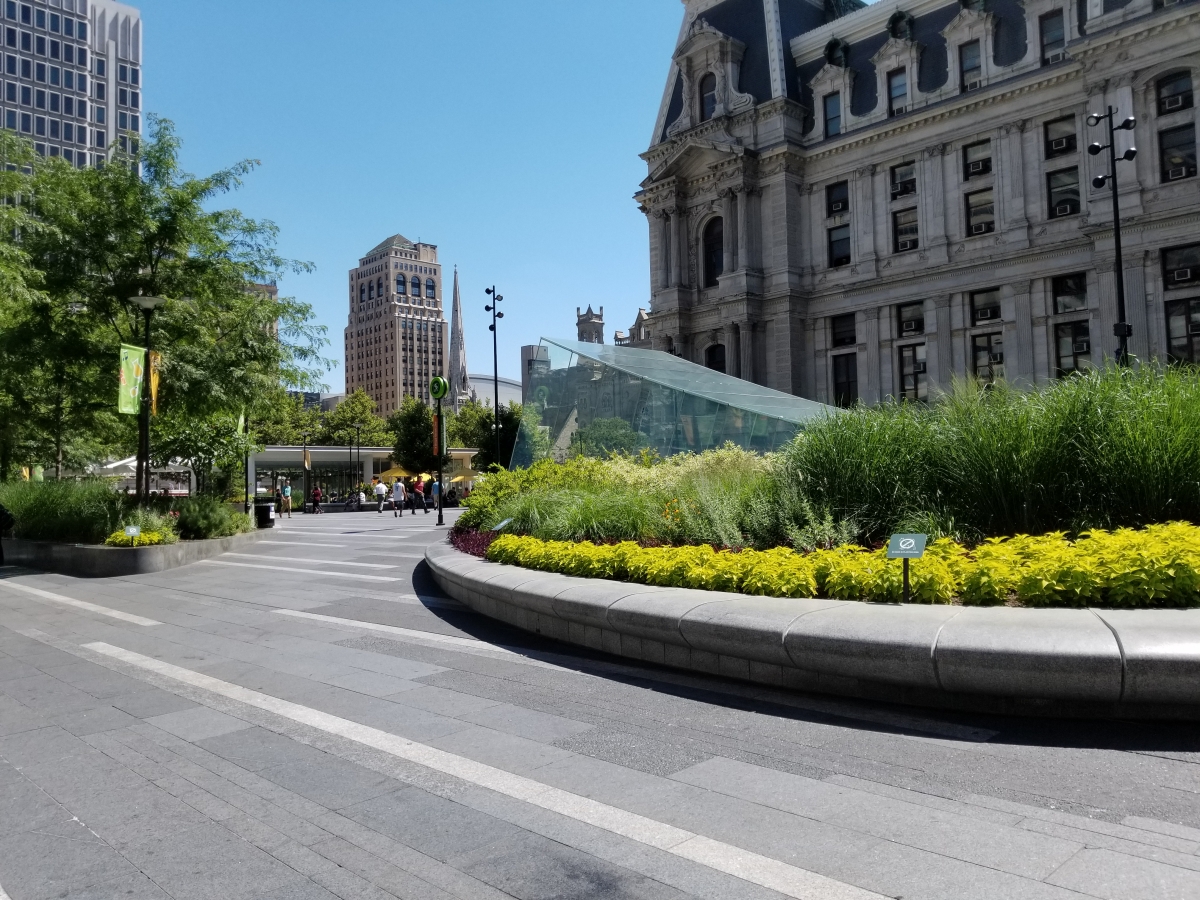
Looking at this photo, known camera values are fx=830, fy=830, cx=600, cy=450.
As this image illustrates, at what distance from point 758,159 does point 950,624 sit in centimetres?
4271

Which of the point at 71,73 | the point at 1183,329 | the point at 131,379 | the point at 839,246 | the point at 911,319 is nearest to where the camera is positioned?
the point at 131,379

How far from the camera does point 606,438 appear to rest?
1919 cm

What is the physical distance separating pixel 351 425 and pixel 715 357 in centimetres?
5173

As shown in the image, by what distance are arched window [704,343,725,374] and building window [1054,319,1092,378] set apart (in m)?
16.8

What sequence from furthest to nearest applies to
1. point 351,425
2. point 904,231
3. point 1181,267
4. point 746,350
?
1. point 351,425
2. point 746,350
3. point 904,231
4. point 1181,267

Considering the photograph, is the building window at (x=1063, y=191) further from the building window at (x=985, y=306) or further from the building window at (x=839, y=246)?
the building window at (x=839, y=246)

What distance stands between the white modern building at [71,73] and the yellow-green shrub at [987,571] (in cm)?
10321

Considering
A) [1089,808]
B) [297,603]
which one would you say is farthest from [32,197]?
[1089,808]

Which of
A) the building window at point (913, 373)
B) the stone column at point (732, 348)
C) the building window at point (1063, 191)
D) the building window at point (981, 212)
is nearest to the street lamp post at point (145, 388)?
the stone column at point (732, 348)

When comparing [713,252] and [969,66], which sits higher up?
[969,66]

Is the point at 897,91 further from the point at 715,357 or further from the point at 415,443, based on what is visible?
the point at 415,443

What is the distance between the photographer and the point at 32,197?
60.1ft

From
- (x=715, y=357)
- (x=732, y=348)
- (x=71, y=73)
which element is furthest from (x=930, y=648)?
(x=71, y=73)

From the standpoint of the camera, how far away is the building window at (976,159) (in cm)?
3759
